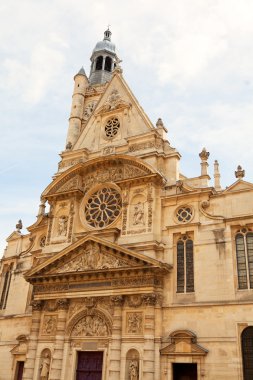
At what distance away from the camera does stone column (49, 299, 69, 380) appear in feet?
55.6

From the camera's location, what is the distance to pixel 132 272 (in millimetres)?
16812

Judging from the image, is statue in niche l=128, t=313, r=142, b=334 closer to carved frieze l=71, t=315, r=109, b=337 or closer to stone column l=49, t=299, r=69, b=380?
carved frieze l=71, t=315, r=109, b=337

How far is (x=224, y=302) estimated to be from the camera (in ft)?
49.6

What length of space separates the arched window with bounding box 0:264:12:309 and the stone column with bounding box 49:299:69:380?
5532 millimetres

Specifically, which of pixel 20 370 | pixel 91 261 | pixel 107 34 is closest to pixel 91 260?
pixel 91 261

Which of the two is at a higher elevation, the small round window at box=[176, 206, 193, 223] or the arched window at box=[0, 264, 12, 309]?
the small round window at box=[176, 206, 193, 223]

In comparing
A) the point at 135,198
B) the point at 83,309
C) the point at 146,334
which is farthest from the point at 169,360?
the point at 135,198

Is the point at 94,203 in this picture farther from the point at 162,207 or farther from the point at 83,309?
the point at 83,309

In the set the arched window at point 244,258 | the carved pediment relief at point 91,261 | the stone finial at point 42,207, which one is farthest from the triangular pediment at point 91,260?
the stone finial at point 42,207

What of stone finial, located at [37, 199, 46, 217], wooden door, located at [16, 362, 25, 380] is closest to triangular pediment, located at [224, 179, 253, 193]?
stone finial, located at [37, 199, 46, 217]

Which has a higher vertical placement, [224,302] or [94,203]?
[94,203]

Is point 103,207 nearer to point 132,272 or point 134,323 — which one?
point 132,272

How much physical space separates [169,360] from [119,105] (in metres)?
13.8

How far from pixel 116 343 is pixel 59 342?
116 inches
